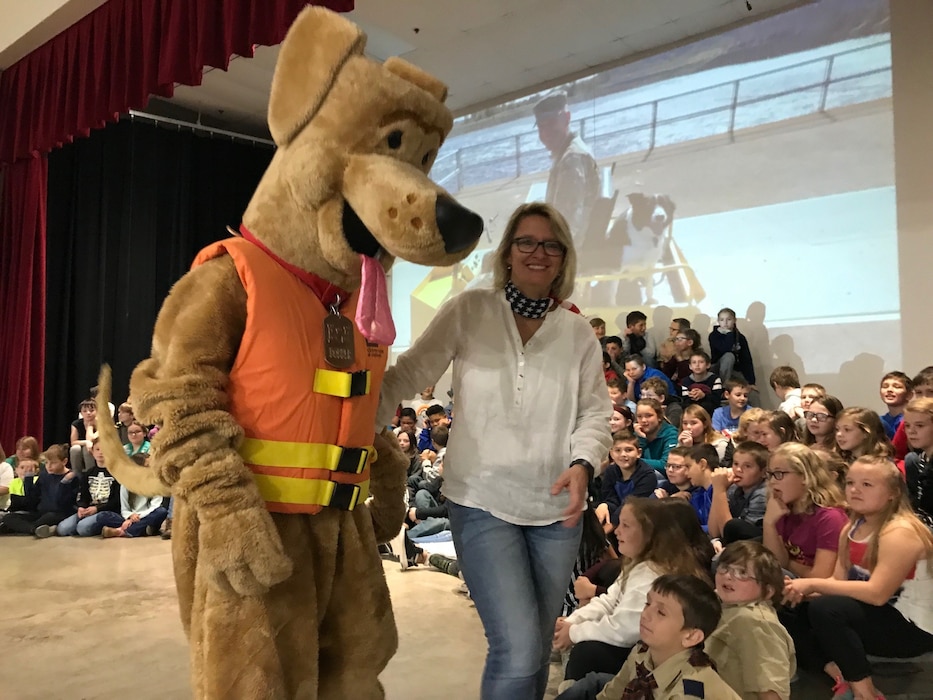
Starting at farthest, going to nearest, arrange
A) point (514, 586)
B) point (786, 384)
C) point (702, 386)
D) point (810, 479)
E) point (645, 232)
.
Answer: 1. point (645, 232)
2. point (702, 386)
3. point (786, 384)
4. point (810, 479)
5. point (514, 586)

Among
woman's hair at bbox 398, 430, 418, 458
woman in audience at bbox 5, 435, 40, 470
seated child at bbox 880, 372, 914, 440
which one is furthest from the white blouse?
woman in audience at bbox 5, 435, 40, 470

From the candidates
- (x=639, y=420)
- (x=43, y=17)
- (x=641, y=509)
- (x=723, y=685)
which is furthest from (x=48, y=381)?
(x=723, y=685)

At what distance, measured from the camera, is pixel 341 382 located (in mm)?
1317

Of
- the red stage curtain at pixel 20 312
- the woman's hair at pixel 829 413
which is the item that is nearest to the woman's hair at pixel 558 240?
the woman's hair at pixel 829 413

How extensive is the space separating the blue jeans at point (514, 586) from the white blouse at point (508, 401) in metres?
0.04

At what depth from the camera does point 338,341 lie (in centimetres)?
135

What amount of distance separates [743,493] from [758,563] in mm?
1049

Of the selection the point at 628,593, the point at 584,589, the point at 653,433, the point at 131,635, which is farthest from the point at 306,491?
the point at 653,433

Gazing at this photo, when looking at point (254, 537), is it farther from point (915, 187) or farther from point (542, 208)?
point (915, 187)

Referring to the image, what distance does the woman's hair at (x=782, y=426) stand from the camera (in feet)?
11.5

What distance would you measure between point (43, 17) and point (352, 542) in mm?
5475

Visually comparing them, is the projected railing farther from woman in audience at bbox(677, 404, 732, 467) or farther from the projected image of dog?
woman in audience at bbox(677, 404, 732, 467)

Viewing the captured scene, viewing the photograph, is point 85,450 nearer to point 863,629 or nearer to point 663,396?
point 663,396

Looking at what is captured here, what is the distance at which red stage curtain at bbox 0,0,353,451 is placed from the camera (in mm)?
3971
